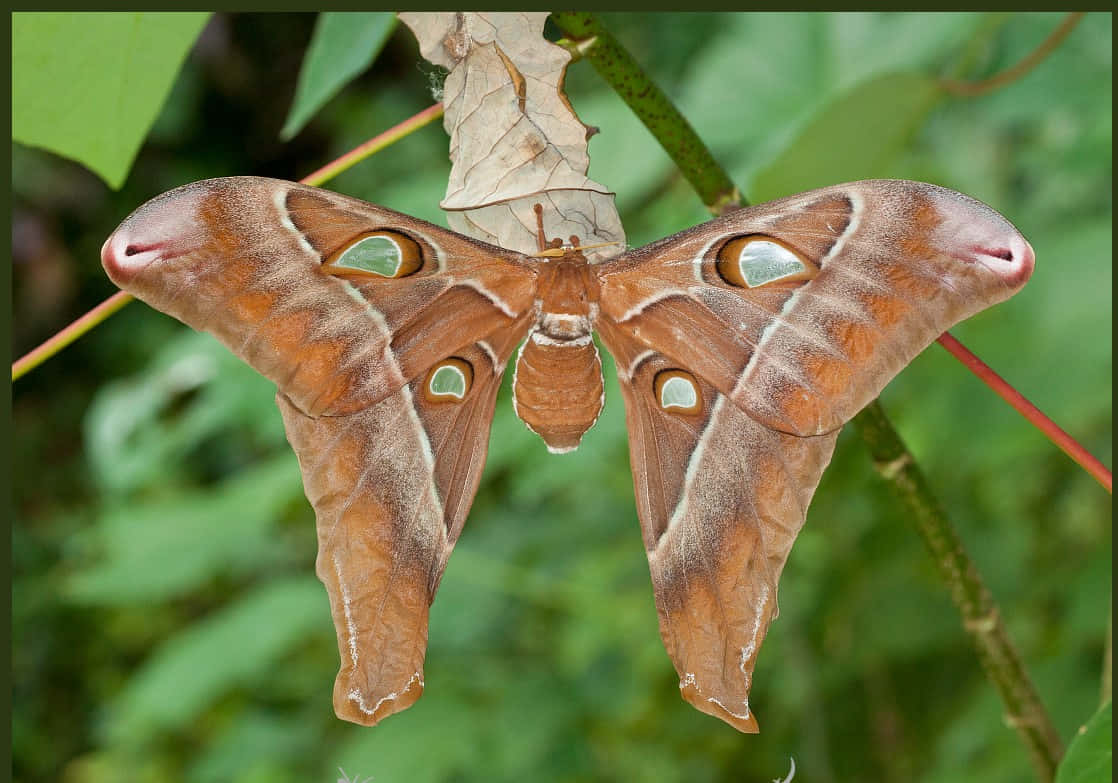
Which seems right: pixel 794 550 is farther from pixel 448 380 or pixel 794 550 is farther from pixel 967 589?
pixel 448 380

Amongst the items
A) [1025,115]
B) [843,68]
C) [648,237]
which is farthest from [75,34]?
[1025,115]

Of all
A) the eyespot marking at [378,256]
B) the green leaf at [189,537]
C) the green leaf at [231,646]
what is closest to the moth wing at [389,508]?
the eyespot marking at [378,256]

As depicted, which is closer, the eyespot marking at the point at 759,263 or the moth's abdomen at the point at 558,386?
the eyespot marking at the point at 759,263

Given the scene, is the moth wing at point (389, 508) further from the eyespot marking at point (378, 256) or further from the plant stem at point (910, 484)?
the plant stem at point (910, 484)

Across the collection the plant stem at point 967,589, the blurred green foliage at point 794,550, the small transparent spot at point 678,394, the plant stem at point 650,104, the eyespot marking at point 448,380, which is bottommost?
the blurred green foliage at point 794,550

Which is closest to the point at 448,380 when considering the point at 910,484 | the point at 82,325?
the point at 82,325

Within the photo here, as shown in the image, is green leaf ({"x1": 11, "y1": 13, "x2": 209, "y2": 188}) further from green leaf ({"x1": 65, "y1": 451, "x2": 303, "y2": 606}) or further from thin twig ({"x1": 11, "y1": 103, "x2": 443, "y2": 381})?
green leaf ({"x1": 65, "y1": 451, "x2": 303, "y2": 606})

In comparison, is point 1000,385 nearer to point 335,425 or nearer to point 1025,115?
point 335,425
